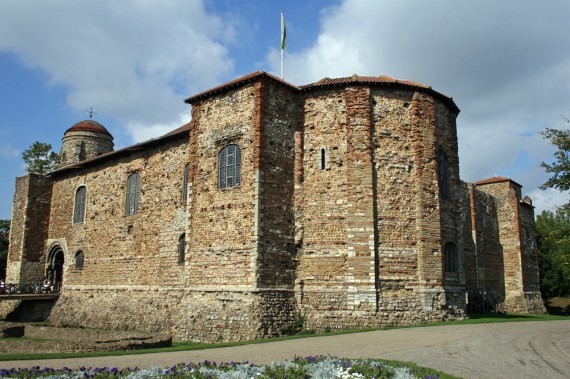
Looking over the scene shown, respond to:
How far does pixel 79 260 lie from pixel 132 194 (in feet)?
18.4

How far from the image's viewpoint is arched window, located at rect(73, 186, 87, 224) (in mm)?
27875

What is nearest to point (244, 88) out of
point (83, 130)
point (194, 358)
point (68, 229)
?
point (194, 358)

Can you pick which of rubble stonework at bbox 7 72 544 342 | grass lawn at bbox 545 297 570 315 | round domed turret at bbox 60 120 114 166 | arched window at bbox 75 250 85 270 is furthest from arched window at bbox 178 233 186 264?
grass lawn at bbox 545 297 570 315

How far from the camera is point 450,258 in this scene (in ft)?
61.4

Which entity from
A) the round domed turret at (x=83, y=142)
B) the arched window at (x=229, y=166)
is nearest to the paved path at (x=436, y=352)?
the arched window at (x=229, y=166)

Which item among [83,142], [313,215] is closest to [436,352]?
[313,215]

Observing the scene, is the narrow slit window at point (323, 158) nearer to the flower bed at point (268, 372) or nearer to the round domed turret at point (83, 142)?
the flower bed at point (268, 372)

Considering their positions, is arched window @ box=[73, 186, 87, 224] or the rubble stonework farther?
arched window @ box=[73, 186, 87, 224]

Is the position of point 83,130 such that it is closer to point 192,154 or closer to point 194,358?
point 192,154

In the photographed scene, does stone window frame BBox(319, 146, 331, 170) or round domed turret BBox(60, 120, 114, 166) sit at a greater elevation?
round domed turret BBox(60, 120, 114, 166)

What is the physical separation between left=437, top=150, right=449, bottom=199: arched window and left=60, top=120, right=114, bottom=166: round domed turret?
2847 centimetres

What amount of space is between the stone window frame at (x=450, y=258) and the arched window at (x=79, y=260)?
18.9 m

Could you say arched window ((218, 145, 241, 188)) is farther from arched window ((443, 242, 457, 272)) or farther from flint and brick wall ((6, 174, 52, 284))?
flint and brick wall ((6, 174, 52, 284))

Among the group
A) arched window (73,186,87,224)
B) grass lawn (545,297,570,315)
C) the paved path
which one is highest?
arched window (73,186,87,224)
